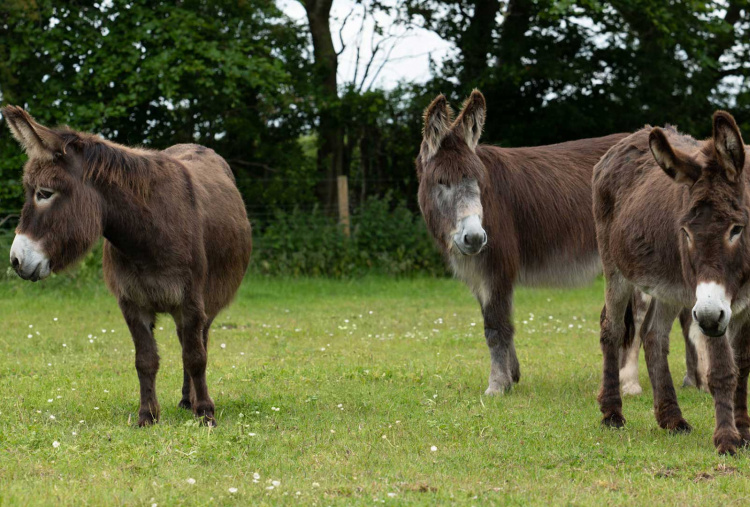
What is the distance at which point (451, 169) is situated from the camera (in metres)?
6.38

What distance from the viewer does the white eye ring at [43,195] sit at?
195 inches

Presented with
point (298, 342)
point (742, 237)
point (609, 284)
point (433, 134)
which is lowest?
point (298, 342)

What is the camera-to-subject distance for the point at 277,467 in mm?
4352

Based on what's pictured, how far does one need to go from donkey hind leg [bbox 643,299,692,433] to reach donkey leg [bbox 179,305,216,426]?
2.80 m

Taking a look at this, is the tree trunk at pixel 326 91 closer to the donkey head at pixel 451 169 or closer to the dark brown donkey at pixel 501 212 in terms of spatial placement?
the dark brown donkey at pixel 501 212

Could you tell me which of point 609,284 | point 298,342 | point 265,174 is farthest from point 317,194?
point 609,284

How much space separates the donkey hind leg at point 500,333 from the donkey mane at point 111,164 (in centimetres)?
287

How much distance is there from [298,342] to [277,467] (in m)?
4.85

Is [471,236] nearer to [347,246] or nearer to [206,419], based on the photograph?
[206,419]

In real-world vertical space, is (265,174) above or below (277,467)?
above

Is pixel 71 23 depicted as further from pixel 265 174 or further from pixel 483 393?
pixel 483 393

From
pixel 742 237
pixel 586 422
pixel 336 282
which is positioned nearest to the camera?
pixel 742 237

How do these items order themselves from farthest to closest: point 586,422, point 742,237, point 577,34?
point 577,34 → point 586,422 → point 742,237

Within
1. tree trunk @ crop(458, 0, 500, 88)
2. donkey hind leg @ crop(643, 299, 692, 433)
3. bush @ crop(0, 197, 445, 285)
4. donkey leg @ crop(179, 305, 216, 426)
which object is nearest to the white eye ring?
donkey leg @ crop(179, 305, 216, 426)
